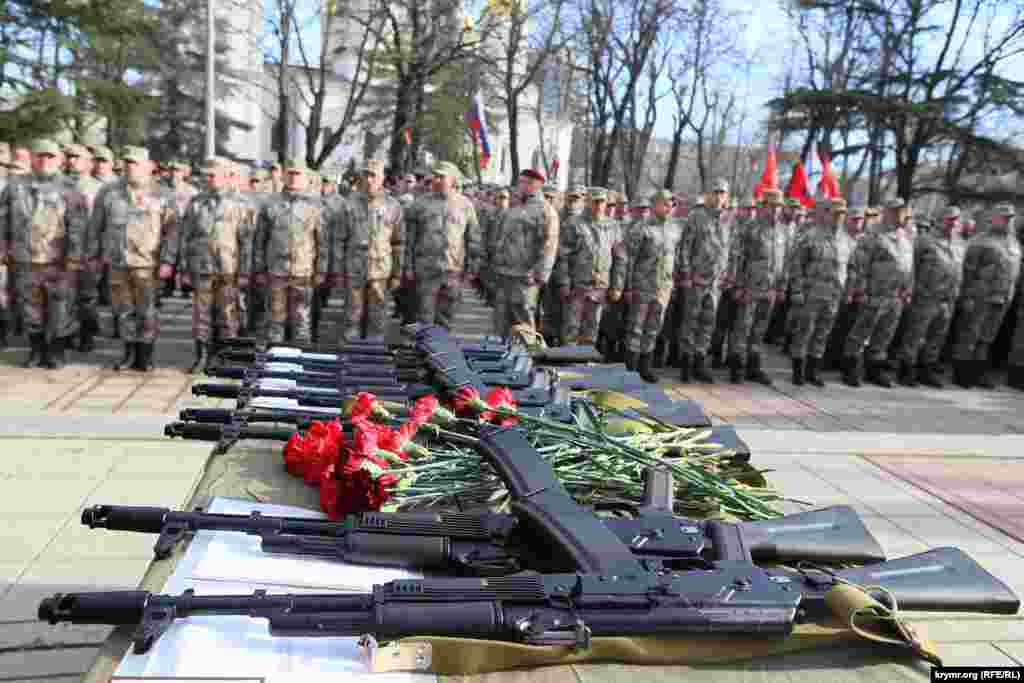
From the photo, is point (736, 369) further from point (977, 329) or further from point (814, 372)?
point (977, 329)

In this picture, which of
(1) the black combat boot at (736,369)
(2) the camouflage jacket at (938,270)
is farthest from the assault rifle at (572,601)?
(2) the camouflage jacket at (938,270)

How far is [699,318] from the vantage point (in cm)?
833

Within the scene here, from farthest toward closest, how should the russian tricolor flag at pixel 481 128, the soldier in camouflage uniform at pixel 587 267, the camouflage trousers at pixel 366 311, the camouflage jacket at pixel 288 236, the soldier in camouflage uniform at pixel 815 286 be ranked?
the russian tricolor flag at pixel 481 128
the soldier in camouflage uniform at pixel 815 286
the soldier in camouflage uniform at pixel 587 267
the camouflage trousers at pixel 366 311
the camouflage jacket at pixel 288 236

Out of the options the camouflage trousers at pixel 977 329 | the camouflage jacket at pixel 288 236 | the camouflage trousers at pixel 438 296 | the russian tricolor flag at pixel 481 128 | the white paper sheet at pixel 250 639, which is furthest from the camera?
the russian tricolor flag at pixel 481 128

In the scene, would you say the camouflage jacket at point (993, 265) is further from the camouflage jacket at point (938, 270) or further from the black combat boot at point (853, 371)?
the black combat boot at point (853, 371)

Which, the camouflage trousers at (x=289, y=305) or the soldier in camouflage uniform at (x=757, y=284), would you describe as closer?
the camouflage trousers at (x=289, y=305)

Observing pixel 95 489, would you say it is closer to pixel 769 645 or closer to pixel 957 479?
pixel 769 645

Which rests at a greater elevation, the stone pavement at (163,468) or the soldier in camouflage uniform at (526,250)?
the soldier in camouflage uniform at (526,250)

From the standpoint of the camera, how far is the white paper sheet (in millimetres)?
1473

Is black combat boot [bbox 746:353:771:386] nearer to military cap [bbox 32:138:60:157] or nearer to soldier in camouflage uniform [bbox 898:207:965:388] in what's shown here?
soldier in camouflage uniform [bbox 898:207:965:388]

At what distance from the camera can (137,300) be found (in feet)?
22.7

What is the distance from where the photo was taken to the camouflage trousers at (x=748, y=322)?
27.7ft

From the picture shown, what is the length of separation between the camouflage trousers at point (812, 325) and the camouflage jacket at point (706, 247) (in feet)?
3.23

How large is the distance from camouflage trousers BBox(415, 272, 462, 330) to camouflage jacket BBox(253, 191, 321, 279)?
1079mm
